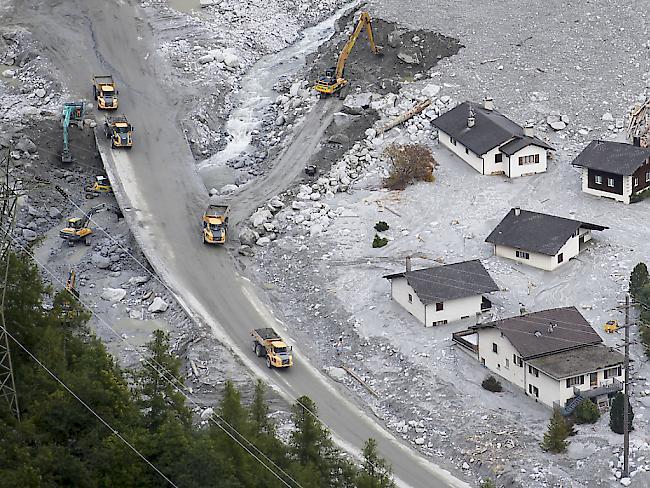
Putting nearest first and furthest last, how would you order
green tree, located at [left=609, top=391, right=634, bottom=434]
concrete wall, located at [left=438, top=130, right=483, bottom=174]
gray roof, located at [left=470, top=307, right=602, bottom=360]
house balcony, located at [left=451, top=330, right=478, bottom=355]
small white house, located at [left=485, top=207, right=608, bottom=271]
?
green tree, located at [left=609, top=391, right=634, bottom=434], gray roof, located at [left=470, top=307, right=602, bottom=360], house balcony, located at [left=451, top=330, right=478, bottom=355], small white house, located at [left=485, top=207, right=608, bottom=271], concrete wall, located at [left=438, top=130, right=483, bottom=174]

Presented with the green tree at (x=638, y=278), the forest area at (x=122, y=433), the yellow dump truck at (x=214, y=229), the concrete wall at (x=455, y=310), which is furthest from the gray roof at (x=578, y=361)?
the yellow dump truck at (x=214, y=229)

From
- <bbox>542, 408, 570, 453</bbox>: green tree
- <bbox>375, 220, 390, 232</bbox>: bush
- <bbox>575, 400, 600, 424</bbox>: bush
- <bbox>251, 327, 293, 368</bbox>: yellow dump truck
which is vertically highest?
<bbox>375, 220, 390, 232</bbox>: bush

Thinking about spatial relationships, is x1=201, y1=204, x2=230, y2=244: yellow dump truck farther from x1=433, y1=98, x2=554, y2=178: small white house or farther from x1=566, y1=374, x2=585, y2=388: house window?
x1=566, y1=374, x2=585, y2=388: house window

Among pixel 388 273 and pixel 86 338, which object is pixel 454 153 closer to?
pixel 388 273

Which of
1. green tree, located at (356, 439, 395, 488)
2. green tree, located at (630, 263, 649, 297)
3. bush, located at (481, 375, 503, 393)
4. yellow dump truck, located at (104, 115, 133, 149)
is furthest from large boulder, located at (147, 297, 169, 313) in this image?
green tree, located at (630, 263, 649, 297)

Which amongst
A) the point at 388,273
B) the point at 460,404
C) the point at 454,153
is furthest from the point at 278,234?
the point at 460,404

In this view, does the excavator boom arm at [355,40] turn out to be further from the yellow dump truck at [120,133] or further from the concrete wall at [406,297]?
the concrete wall at [406,297]

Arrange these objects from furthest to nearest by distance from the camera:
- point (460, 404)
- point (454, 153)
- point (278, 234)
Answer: point (454, 153) < point (278, 234) < point (460, 404)
